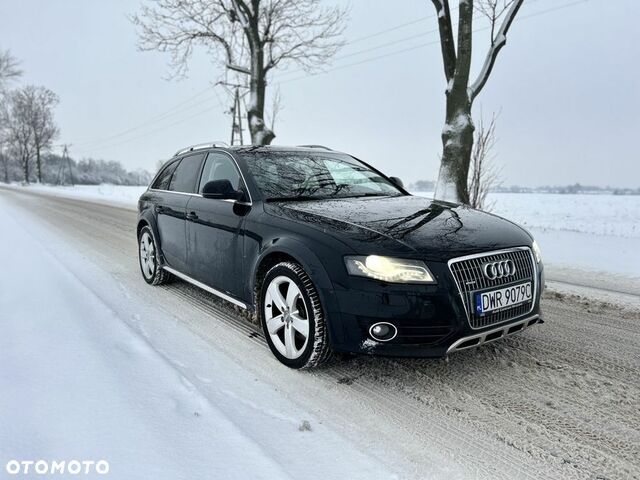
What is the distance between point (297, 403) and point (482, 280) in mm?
1371

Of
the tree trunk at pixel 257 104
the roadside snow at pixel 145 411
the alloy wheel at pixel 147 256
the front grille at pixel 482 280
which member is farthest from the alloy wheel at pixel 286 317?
the tree trunk at pixel 257 104

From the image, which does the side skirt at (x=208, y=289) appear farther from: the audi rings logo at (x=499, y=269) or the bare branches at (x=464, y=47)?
the bare branches at (x=464, y=47)

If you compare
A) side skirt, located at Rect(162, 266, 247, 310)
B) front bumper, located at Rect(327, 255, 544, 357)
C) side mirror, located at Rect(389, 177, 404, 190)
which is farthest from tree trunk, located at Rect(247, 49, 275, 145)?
front bumper, located at Rect(327, 255, 544, 357)

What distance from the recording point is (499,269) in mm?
2945

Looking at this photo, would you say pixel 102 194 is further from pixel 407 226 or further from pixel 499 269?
pixel 499 269

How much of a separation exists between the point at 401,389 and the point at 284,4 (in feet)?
66.4

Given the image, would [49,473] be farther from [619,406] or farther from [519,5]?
[519,5]

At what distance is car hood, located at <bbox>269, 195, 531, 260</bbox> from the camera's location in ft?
9.22

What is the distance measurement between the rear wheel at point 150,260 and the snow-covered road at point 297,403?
1.13 m

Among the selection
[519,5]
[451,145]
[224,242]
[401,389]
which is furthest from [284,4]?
[401,389]

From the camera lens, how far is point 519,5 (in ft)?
34.9

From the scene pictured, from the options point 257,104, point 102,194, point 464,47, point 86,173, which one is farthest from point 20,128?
point 464,47

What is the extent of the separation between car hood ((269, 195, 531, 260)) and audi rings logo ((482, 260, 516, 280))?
0.35ft

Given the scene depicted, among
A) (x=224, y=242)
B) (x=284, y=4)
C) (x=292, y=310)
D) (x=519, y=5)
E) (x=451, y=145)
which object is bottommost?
(x=292, y=310)
